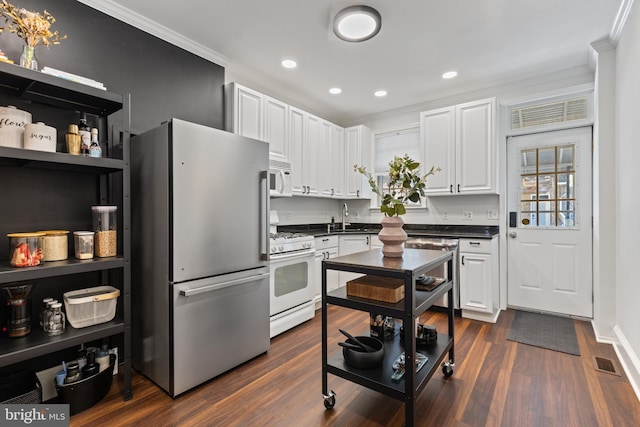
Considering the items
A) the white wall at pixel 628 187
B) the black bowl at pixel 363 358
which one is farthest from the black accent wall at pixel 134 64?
the white wall at pixel 628 187

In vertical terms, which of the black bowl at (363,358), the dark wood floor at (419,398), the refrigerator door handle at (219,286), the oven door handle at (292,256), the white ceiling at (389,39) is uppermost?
the white ceiling at (389,39)

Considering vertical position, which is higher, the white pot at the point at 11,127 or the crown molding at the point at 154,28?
the crown molding at the point at 154,28

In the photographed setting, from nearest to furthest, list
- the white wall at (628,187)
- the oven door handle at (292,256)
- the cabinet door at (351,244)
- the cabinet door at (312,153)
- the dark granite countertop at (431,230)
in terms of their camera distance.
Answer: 1. the white wall at (628,187)
2. the oven door handle at (292,256)
3. the dark granite countertop at (431,230)
4. the cabinet door at (312,153)
5. the cabinet door at (351,244)

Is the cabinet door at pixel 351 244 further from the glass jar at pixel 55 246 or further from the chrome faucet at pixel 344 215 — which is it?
the glass jar at pixel 55 246

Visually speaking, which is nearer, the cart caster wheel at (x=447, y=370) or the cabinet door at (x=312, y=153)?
the cart caster wheel at (x=447, y=370)

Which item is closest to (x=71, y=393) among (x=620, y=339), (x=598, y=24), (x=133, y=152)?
(x=133, y=152)

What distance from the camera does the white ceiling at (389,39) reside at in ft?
7.64

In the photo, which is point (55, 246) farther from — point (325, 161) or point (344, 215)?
point (344, 215)

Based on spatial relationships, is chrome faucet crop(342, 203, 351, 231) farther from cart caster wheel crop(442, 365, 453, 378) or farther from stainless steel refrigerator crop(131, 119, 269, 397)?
cart caster wheel crop(442, 365, 453, 378)

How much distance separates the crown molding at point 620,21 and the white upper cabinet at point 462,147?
1.07 metres

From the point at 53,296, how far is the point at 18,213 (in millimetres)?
573

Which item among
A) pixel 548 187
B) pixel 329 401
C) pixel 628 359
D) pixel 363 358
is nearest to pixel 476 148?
pixel 548 187

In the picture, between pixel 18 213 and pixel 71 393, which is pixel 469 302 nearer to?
pixel 71 393

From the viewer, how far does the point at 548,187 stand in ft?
11.6
